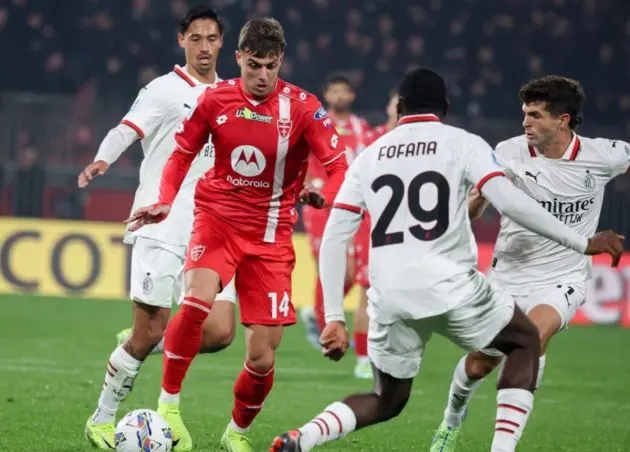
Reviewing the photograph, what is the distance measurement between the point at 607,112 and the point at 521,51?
6.94 ft

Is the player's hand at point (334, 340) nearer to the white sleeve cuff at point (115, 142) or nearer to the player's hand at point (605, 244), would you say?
the player's hand at point (605, 244)

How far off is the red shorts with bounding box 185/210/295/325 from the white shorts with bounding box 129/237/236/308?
54 cm

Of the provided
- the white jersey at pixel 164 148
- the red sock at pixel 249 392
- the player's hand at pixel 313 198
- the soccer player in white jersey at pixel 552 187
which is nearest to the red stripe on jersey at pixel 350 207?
the player's hand at pixel 313 198

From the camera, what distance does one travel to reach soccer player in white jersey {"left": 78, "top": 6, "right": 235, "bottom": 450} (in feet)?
21.8

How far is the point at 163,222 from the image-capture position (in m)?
7.04

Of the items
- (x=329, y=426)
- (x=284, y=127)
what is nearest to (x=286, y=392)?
(x=284, y=127)

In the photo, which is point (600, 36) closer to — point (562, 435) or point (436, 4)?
point (436, 4)

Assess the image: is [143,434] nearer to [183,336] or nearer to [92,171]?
[183,336]

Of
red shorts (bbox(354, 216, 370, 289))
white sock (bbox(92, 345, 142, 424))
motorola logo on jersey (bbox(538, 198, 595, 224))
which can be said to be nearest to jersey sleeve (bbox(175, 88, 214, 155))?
white sock (bbox(92, 345, 142, 424))

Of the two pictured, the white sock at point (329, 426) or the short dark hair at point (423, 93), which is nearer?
the white sock at point (329, 426)

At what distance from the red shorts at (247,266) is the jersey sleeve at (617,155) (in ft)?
6.43

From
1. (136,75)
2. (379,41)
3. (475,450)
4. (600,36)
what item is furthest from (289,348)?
(600,36)

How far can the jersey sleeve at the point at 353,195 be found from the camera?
5.25m

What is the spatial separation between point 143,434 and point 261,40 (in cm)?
201
